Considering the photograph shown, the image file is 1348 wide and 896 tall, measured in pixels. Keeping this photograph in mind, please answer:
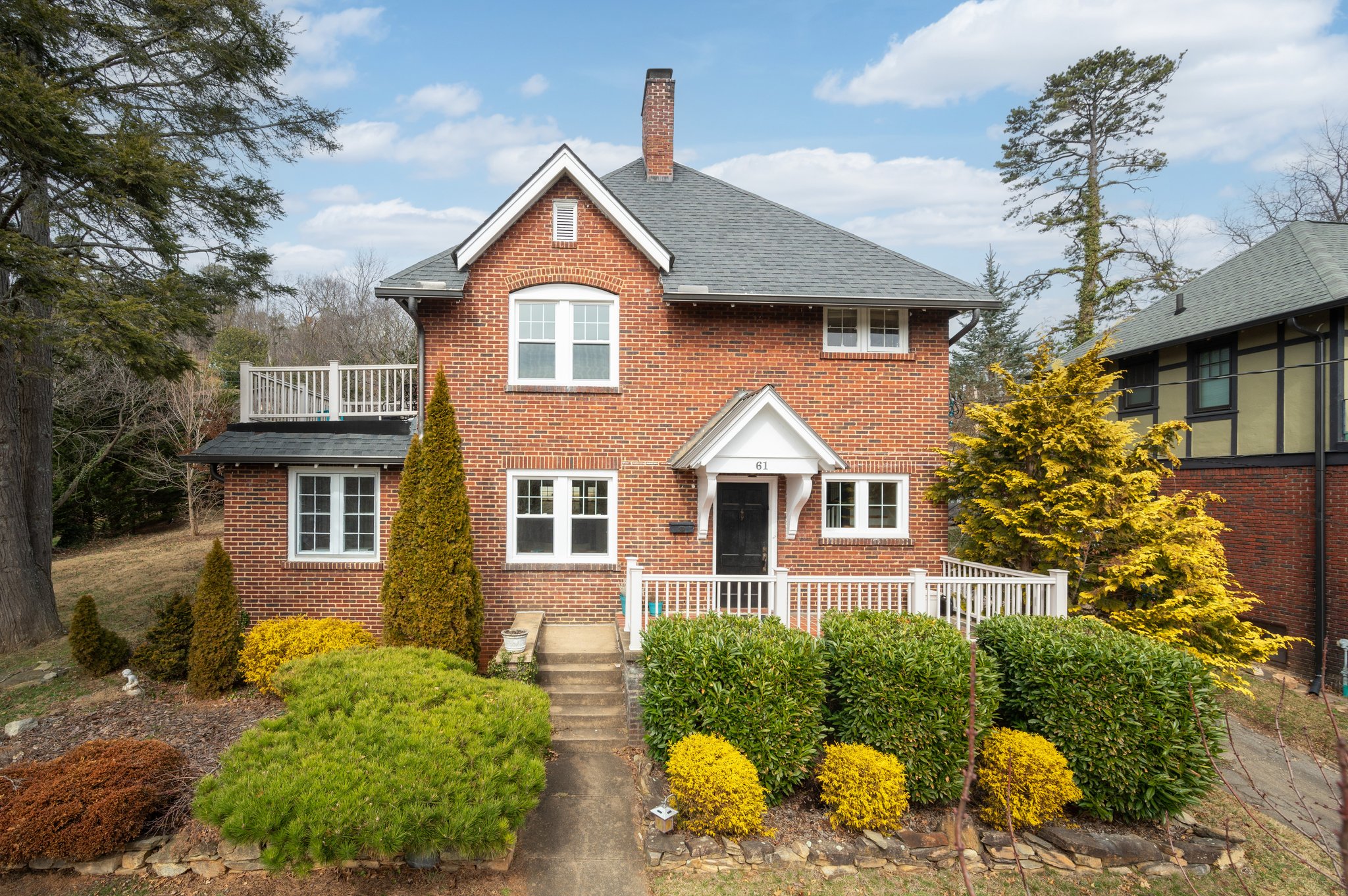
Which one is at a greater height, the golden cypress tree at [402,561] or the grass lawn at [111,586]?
the golden cypress tree at [402,561]

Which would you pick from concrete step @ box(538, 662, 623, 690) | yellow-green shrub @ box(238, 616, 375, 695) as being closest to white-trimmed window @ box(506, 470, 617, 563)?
concrete step @ box(538, 662, 623, 690)

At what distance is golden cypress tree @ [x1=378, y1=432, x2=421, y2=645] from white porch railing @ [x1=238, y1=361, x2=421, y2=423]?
250cm

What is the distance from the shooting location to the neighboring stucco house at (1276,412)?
11.9 m

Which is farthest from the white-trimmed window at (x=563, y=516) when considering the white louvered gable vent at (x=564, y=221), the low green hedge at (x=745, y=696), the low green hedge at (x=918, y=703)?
the low green hedge at (x=918, y=703)

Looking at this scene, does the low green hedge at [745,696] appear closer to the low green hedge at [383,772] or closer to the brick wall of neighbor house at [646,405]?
the low green hedge at [383,772]

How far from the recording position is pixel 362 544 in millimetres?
11258

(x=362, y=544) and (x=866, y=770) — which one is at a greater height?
(x=362, y=544)

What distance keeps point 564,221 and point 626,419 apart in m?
3.58

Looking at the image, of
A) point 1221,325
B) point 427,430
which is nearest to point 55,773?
point 427,430

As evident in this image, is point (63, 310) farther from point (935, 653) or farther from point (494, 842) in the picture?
point (935, 653)

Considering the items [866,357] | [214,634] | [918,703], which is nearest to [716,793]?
[918,703]

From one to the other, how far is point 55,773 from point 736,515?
9014 mm

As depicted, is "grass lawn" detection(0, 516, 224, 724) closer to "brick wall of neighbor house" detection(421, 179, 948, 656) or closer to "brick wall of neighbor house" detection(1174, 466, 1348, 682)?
"brick wall of neighbor house" detection(421, 179, 948, 656)

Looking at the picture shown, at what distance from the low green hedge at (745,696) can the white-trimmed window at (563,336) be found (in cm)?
555
